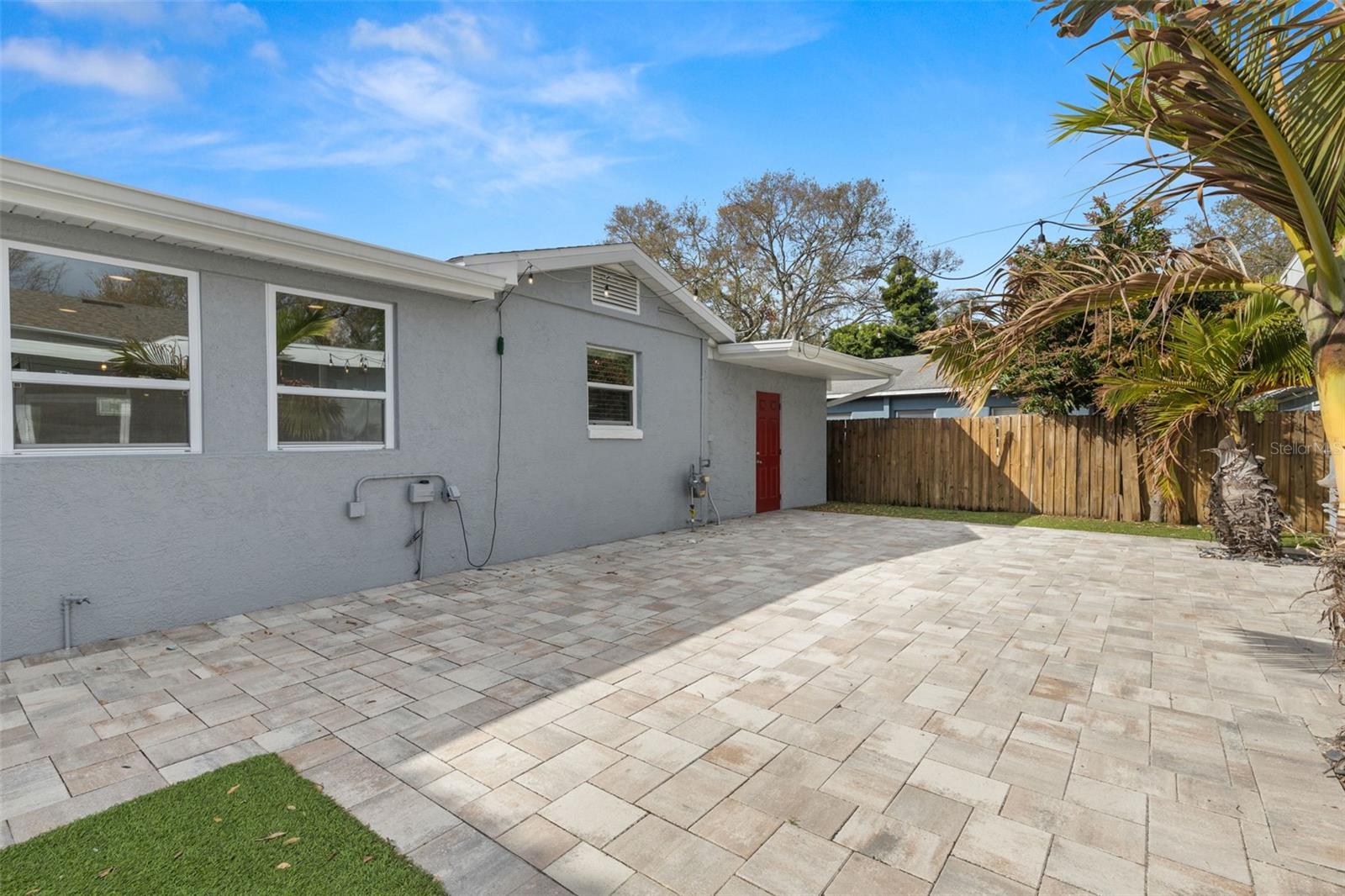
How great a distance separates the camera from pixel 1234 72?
6.38ft

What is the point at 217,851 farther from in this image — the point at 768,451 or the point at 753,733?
the point at 768,451

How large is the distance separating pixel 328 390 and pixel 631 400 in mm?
4050

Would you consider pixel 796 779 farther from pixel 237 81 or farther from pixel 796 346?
pixel 237 81

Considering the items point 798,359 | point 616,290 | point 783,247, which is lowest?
point 798,359

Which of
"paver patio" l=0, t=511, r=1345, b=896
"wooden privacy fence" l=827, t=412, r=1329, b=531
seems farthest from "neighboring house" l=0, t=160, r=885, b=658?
"wooden privacy fence" l=827, t=412, r=1329, b=531

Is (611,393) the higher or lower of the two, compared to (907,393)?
lower

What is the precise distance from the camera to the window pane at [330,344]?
17.5ft

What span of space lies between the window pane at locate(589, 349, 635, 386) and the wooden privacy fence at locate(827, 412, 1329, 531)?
6.28 meters

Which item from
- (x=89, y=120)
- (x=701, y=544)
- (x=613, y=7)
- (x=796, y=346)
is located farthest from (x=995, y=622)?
(x=89, y=120)

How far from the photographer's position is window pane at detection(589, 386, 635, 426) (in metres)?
8.27

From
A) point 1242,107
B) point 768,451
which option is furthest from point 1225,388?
point 1242,107

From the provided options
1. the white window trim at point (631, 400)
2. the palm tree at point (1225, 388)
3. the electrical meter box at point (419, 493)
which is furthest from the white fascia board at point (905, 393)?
the electrical meter box at point (419, 493)

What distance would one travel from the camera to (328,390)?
18.4 ft

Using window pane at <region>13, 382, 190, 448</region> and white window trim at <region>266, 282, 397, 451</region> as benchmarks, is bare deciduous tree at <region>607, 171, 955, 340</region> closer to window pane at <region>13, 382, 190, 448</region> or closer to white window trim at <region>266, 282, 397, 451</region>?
white window trim at <region>266, 282, 397, 451</region>
